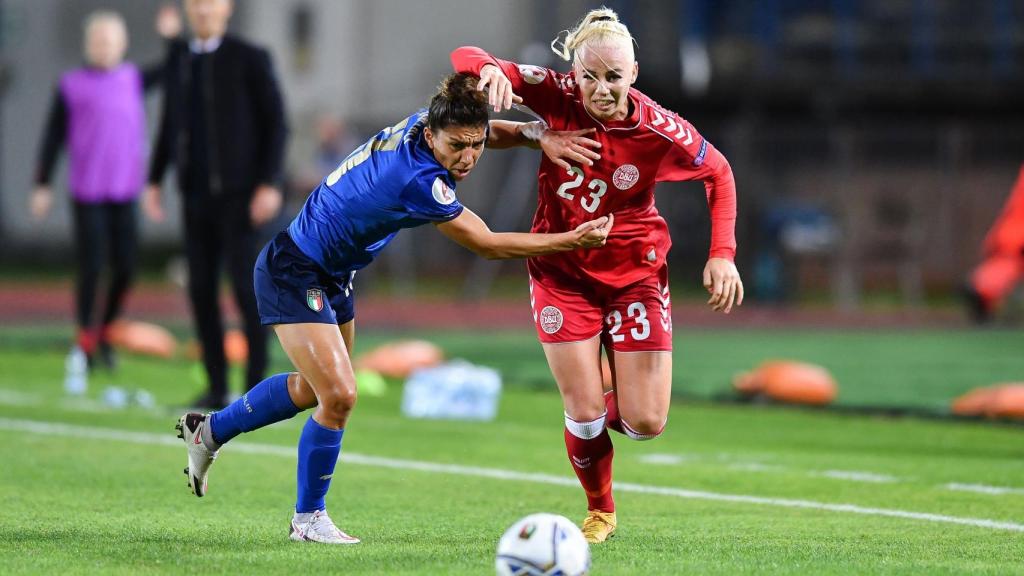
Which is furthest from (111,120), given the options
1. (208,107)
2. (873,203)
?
(873,203)

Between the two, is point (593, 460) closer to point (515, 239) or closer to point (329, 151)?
point (515, 239)

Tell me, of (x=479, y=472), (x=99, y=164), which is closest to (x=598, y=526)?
(x=479, y=472)

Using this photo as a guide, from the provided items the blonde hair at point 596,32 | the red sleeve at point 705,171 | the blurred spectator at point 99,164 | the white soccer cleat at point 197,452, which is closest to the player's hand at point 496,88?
the blonde hair at point 596,32

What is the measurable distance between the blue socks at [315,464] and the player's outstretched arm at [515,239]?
885mm

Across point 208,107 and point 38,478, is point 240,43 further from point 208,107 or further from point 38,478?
point 38,478

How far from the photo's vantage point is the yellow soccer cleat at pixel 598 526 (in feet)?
20.7

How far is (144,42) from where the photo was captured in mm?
31203

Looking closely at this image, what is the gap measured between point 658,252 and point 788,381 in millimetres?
5709

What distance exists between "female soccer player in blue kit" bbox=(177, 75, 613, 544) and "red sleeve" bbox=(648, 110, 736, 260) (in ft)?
1.99

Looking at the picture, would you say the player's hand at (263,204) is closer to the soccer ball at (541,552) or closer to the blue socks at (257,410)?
the blue socks at (257,410)

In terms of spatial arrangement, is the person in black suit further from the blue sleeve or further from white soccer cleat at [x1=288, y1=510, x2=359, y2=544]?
the blue sleeve

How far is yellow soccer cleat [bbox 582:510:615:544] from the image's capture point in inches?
249

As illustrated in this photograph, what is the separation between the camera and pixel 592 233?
6.16 meters

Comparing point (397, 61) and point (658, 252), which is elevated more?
point (658, 252)
